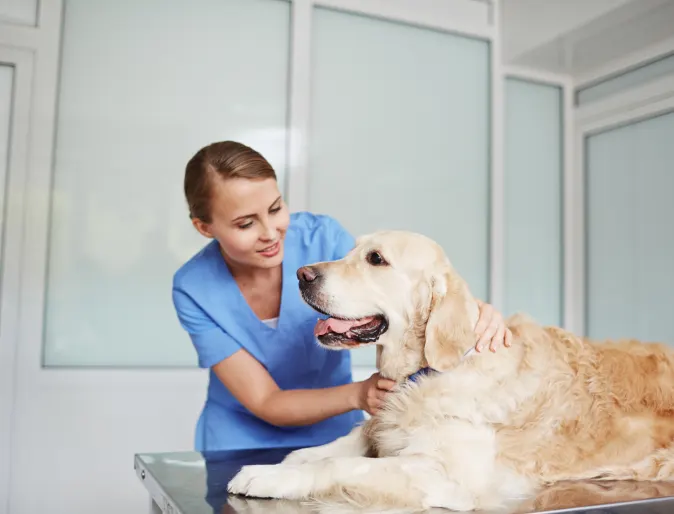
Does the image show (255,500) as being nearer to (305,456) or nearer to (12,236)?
(305,456)

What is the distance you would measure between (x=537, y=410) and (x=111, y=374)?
2098mm

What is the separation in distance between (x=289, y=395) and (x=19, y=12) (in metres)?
2.30

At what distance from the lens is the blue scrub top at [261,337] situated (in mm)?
1605

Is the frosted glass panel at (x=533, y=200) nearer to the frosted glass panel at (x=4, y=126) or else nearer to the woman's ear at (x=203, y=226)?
→ the woman's ear at (x=203, y=226)

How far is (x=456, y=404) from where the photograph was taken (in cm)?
114

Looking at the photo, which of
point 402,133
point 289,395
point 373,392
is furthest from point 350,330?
point 402,133

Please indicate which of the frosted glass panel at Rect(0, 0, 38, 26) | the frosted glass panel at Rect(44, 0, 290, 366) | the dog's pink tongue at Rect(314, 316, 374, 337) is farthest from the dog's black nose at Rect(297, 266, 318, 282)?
the frosted glass panel at Rect(0, 0, 38, 26)

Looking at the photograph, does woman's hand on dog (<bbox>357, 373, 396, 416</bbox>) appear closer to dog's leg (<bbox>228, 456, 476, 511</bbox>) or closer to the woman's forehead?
dog's leg (<bbox>228, 456, 476, 511</bbox>)

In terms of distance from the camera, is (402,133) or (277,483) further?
(402,133)

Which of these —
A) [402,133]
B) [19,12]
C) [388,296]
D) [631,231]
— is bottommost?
[388,296]

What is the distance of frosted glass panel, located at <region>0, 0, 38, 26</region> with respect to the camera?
8.74 ft

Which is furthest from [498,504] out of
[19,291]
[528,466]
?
[19,291]

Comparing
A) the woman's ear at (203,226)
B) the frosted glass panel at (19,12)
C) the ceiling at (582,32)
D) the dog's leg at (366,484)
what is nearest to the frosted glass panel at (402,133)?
the ceiling at (582,32)

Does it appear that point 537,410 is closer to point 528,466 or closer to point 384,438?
point 528,466
